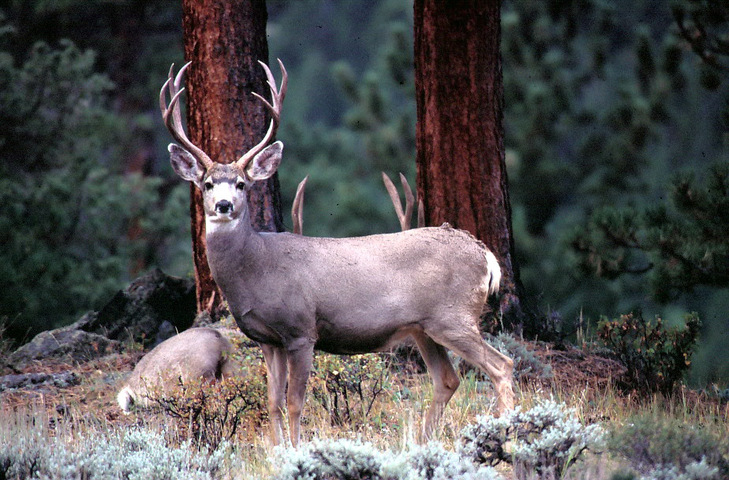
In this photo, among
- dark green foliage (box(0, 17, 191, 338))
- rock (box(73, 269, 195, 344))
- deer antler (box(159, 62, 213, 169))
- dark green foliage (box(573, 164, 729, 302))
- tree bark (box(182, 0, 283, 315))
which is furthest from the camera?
dark green foliage (box(0, 17, 191, 338))

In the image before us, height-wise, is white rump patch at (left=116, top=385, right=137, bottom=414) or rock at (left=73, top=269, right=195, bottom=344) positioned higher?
rock at (left=73, top=269, right=195, bottom=344)

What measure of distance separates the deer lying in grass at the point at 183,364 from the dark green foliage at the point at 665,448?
3369 mm

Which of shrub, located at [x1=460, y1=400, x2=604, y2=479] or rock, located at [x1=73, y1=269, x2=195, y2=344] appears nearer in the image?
shrub, located at [x1=460, y1=400, x2=604, y2=479]

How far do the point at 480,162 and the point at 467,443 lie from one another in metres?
4.10

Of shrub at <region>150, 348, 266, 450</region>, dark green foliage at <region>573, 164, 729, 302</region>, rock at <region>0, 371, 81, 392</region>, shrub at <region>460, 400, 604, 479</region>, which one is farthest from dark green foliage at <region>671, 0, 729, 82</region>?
rock at <region>0, 371, 81, 392</region>

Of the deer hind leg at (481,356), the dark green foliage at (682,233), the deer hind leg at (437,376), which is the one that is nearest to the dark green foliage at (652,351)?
the dark green foliage at (682,233)

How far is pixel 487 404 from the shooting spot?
25.1 ft

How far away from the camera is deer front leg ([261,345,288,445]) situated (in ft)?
22.9

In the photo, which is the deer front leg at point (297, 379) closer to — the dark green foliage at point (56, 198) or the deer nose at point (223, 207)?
the deer nose at point (223, 207)

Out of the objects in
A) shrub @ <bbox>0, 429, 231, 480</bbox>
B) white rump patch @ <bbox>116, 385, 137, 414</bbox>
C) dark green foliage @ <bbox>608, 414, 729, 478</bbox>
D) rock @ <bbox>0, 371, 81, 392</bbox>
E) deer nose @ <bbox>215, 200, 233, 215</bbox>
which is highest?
deer nose @ <bbox>215, 200, 233, 215</bbox>

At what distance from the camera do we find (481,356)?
7.12m

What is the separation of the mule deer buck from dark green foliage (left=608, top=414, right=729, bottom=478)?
4.38 ft

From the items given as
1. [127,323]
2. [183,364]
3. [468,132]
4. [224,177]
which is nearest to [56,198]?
[127,323]

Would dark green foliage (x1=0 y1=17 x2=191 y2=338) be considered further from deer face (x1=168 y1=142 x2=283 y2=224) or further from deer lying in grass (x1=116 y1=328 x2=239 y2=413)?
deer face (x1=168 y1=142 x2=283 y2=224)
